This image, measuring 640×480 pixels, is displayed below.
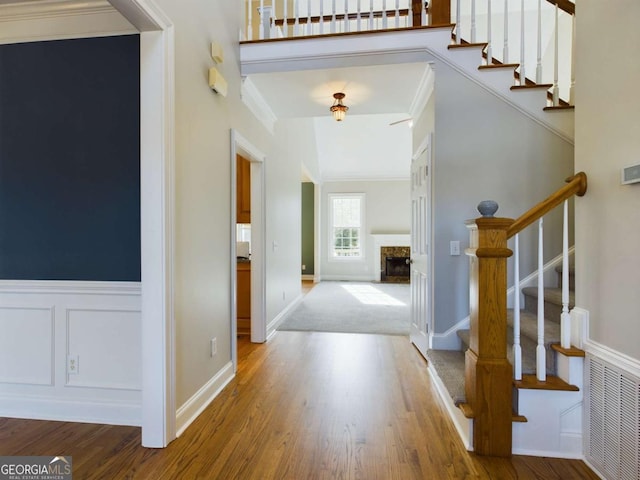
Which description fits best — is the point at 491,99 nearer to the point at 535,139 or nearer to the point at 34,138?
the point at 535,139

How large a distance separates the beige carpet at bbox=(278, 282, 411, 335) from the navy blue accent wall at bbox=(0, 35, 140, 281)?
8.02 ft

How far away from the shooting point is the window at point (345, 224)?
837 cm

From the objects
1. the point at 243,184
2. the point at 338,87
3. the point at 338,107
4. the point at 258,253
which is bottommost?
the point at 258,253

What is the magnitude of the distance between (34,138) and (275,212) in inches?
93.8

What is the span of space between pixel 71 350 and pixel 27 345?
302mm

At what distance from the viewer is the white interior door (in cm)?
281

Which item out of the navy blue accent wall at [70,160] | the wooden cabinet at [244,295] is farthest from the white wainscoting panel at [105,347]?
the wooden cabinet at [244,295]

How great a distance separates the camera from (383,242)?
816cm

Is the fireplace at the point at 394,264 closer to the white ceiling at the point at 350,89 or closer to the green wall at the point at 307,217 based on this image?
the green wall at the point at 307,217

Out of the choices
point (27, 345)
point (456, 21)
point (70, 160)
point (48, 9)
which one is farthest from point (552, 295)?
point (48, 9)

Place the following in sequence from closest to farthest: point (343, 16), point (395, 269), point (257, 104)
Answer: point (343, 16)
point (257, 104)
point (395, 269)

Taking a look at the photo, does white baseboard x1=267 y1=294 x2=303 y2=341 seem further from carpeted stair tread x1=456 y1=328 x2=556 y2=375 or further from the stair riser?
the stair riser

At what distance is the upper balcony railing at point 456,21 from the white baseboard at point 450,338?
2.00m

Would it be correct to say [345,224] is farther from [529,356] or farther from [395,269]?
[529,356]
